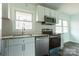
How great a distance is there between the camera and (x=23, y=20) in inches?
44.0

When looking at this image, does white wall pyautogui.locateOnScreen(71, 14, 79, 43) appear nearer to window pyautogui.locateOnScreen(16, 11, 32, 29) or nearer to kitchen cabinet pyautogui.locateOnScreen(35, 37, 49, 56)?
kitchen cabinet pyautogui.locateOnScreen(35, 37, 49, 56)

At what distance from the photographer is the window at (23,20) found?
107 centimetres

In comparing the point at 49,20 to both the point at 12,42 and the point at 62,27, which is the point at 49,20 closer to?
the point at 62,27

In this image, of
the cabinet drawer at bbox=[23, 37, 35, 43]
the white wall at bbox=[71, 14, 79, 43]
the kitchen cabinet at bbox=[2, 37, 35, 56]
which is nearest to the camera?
the white wall at bbox=[71, 14, 79, 43]

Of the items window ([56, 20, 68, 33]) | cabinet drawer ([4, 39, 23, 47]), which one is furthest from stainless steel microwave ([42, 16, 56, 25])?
cabinet drawer ([4, 39, 23, 47])

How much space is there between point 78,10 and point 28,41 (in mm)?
705

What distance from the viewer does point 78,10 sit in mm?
932

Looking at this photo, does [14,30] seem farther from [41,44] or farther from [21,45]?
[41,44]

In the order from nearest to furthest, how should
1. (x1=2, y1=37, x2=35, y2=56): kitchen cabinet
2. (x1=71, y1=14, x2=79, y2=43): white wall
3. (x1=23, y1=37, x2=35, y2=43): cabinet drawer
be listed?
(x1=71, y1=14, x2=79, y2=43): white wall → (x1=2, y1=37, x2=35, y2=56): kitchen cabinet → (x1=23, y1=37, x2=35, y2=43): cabinet drawer

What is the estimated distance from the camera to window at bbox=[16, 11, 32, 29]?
107 cm

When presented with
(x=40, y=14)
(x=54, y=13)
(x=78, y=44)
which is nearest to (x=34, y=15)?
(x=40, y=14)

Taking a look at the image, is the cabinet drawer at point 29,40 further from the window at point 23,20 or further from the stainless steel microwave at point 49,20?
the stainless steel microwave at point 49,20

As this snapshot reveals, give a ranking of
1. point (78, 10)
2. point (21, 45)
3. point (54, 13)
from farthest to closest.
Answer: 1. point (21, 45)
2. point (54, 13)
3. point (78, 10)

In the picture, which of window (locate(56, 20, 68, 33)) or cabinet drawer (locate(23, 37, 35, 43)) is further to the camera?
cabinet drawer (locate(23, 37, 35, 43))
